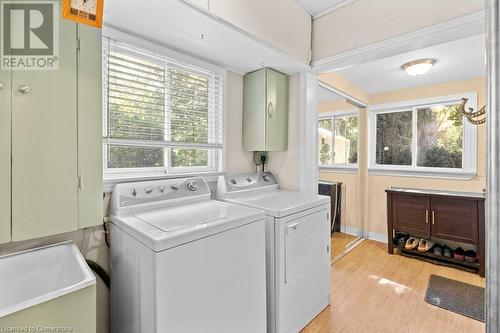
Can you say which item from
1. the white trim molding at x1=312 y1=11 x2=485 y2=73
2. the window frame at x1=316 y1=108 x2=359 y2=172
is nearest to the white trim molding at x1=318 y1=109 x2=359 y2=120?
the window frame at x1=316 y1=108 x2=359 y2=172

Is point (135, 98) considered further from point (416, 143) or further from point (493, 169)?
point (416, 143)

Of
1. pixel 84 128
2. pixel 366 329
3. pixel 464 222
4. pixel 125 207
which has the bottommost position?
pixel 366 329

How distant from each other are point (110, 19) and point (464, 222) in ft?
12.3

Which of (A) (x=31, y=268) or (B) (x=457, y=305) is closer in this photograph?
(A) (x=31, y=268)

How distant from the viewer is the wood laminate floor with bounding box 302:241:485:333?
1839 mm

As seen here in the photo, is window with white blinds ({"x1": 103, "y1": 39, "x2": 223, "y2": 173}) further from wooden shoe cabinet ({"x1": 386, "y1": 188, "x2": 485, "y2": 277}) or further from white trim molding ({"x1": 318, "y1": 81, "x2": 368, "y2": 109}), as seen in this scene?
wooden shoe cabinet ({"x1": 386, "y1": 188, "x2": 485, "y2": 277})

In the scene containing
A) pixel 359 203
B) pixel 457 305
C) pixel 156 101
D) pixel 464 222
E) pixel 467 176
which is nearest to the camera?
pixel 156 101

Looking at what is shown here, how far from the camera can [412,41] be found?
161 cm

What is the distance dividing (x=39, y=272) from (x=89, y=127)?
70 cm

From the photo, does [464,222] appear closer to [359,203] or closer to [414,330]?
[359,203]

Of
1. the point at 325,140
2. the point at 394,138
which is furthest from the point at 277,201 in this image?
the point at 394,138

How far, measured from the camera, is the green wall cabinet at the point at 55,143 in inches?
36.8

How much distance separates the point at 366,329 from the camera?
181 cm

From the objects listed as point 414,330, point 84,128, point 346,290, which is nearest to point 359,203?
point 346,290
